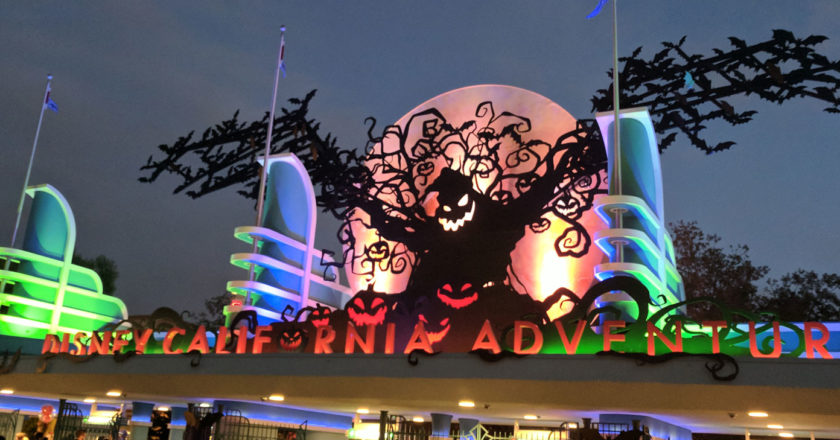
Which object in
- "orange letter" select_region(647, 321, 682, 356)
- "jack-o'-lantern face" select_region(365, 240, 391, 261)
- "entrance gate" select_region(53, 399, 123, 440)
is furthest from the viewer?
"entrance gate" select_region(53, 399, 123, 440)

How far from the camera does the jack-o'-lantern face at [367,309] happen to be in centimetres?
1994

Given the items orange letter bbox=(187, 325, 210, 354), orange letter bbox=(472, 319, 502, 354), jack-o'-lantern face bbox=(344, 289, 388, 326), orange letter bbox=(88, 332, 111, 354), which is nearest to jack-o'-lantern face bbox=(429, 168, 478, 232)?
jack-o'-lantern face bbox=(344, 289, 388, 326)

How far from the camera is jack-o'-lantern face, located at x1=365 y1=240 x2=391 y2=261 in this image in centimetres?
2366

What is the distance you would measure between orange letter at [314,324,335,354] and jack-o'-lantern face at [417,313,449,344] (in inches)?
81.0

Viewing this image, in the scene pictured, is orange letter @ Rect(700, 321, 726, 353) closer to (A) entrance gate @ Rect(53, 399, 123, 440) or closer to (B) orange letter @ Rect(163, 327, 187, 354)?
(B) orange letter @ Rect(163, 327, 187, 354)

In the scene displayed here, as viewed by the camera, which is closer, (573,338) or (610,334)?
(610,334)

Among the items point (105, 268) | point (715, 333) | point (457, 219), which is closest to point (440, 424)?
point (457, 219)

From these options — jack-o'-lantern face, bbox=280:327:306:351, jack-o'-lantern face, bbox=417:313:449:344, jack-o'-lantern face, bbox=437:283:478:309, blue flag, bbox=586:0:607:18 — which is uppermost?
blue flag, bbox=586:0:607:18

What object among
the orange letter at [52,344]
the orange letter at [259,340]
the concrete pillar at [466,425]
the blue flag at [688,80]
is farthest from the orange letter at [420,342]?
the orange letter at [52,344]

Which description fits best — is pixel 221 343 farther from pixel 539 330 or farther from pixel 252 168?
pixel 252 168

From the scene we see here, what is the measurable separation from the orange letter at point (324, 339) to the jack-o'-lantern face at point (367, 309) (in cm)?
197

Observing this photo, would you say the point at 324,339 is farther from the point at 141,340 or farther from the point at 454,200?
the point at 454,200

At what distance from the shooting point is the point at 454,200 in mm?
21953

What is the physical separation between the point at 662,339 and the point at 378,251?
1079cm
